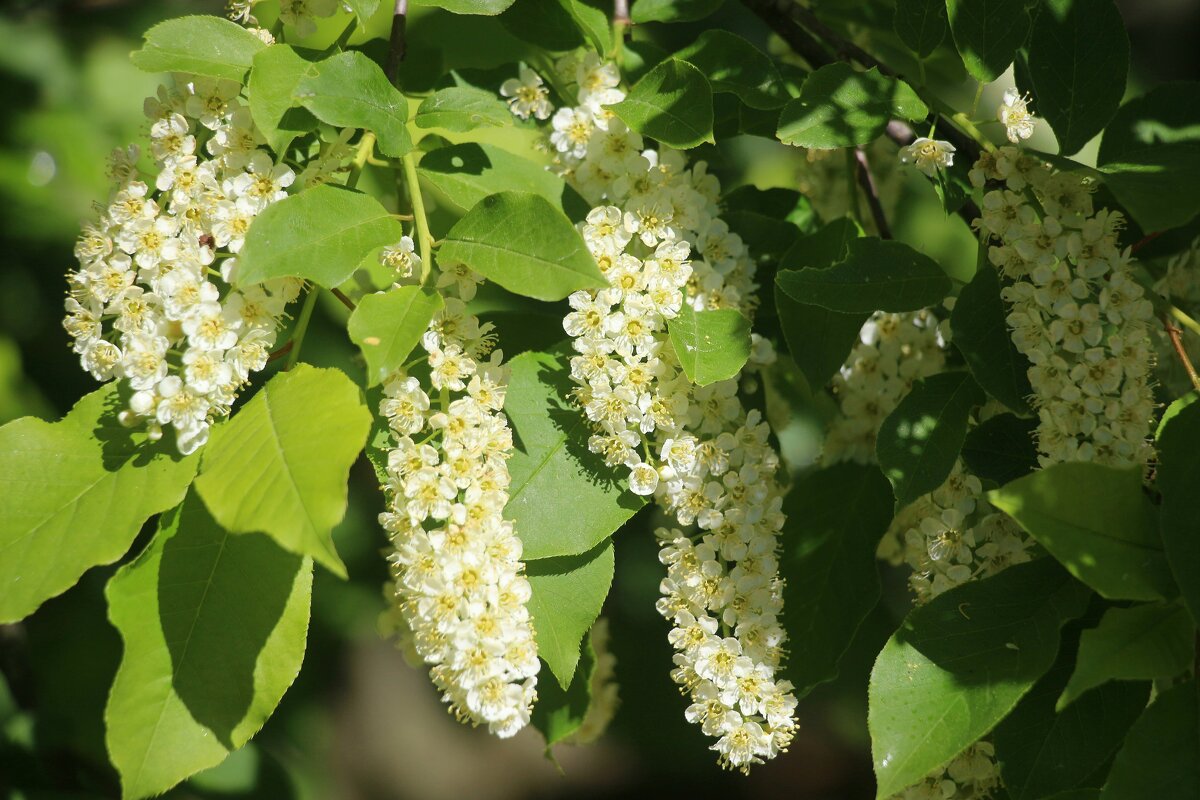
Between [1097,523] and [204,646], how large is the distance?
1030 mm

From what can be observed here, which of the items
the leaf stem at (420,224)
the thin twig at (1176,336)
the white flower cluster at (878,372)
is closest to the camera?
the leaf stem at (420,224)

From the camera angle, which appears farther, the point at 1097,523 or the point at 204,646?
the point at 204,646

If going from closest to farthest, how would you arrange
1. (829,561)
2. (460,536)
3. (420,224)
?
1. (460,536)
2. (420,224)
3. (829,561)

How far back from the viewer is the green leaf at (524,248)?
1193mm

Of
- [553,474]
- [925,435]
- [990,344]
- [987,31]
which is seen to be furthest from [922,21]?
[553,474]

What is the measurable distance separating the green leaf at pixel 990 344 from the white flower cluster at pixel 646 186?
30cm

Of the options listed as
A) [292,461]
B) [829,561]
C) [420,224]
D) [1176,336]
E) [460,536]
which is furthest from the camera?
[829,561]

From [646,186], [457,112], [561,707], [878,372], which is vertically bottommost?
[561,707]

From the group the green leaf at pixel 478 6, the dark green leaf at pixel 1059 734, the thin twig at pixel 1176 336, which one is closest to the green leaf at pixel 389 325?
the green leaf at pixel 478 6

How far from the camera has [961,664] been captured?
4.16ft

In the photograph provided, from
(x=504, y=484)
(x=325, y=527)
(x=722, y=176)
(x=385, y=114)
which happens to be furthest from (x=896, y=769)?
(x=722, y=176)

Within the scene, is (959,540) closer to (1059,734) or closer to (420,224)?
(1059,734)

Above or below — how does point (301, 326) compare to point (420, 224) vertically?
below

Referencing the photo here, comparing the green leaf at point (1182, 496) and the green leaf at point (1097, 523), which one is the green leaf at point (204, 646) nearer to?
the green leaf at point (1097, 523)
